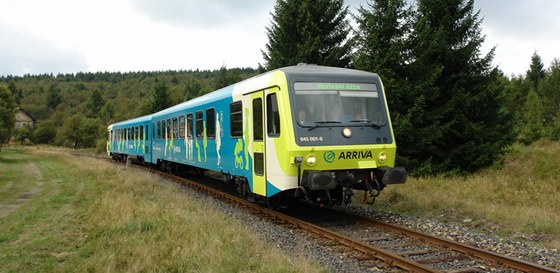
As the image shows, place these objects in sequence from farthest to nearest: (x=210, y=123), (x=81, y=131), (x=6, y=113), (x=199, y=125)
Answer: (x=81, y=131)
(x=6, y=113)
(x=199, y=125)
(x=210, y=123)

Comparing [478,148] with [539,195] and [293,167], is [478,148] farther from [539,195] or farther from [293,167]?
[293,167]

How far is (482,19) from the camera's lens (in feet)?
53.0

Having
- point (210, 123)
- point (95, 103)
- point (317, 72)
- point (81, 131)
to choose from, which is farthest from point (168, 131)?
point (95, 103)

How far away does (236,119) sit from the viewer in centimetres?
1132

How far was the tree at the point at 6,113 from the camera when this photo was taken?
130ft

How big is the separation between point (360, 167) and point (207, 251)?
12.7 ft

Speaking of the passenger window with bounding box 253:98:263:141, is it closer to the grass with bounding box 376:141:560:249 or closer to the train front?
the train front

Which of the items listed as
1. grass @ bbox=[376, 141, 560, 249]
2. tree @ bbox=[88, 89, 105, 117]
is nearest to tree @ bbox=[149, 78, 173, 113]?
grass @ bbox=[376, 141, 560, 249]

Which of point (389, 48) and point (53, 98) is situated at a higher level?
point (53, 98)

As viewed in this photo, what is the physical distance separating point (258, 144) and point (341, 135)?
194 cm

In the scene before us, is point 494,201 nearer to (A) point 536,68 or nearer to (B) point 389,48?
(B) point 389,48

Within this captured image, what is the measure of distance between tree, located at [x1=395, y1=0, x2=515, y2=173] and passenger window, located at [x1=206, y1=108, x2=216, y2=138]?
5.98m

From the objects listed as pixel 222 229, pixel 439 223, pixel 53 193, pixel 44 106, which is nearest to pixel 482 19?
pixel 439 223

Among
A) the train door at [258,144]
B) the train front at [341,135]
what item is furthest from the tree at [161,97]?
the train front at [341,135]
